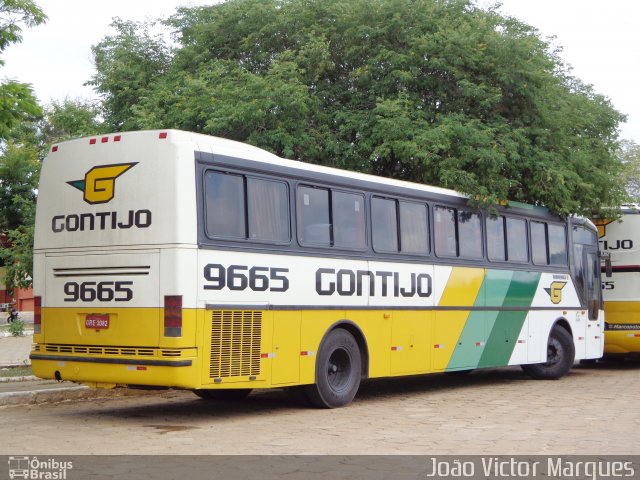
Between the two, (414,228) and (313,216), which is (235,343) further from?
(414,228)

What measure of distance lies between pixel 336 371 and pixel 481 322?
12.6 ft

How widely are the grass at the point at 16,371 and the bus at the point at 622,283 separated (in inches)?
472

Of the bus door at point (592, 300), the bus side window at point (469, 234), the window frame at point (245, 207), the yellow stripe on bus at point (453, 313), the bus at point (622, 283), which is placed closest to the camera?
the window frame at point (245, 207)

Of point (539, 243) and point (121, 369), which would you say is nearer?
point (121, 369)

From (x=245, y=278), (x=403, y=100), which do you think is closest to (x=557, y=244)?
(x=403, y=100)

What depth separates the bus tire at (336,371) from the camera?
1218 cm

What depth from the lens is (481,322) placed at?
613 inches

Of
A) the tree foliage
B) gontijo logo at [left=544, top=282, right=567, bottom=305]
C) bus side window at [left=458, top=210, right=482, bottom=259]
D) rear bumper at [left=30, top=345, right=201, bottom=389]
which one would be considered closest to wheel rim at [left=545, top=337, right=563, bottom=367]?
gontijo logo at [left=544, top=282, right=567, bottom=305]

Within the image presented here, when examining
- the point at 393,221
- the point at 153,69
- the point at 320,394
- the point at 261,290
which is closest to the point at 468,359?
the point at 393,221

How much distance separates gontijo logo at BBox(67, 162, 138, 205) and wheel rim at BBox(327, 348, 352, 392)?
374 centimetres

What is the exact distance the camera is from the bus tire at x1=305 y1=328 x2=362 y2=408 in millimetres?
12180

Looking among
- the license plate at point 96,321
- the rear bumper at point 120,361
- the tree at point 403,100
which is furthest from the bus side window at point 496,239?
the license plate at point 96,321

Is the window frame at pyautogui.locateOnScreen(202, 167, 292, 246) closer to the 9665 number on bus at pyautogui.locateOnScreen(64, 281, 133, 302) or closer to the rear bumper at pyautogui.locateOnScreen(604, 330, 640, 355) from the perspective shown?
the 9665 number on bus at pyautogui.locateOnScreen(64, 281, 133, 302)

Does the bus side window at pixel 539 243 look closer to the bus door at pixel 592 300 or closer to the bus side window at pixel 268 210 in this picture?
the bus door at pixel 592 300
